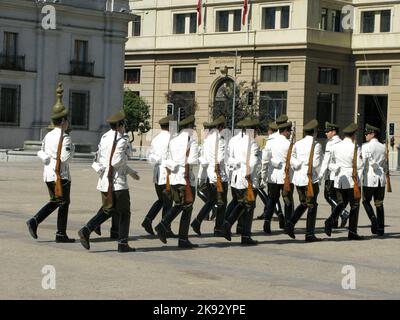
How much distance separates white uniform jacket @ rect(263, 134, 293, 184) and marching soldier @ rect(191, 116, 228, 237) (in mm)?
863

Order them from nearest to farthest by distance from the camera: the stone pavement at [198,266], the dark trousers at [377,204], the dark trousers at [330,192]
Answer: the stone pavement at [198,266] → the dark trousers at [377,204] → the dark trousers at [330,192]

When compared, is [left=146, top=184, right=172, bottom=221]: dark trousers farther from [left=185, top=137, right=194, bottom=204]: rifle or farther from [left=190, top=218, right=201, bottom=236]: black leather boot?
[left=190, top=218, right=201, bottom=236]: black leather boot

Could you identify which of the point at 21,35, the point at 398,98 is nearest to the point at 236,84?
the point at 398,98

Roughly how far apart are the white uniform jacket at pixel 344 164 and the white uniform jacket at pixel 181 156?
2954mm

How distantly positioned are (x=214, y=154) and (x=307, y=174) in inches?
62.4

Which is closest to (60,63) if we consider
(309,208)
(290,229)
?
(290,229)

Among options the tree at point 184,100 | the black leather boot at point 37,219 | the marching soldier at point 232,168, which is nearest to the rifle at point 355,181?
the marching soldier at point 232,168

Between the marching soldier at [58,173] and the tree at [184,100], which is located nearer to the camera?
the marching soldier at [58,173]

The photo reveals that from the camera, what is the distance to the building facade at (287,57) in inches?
2793

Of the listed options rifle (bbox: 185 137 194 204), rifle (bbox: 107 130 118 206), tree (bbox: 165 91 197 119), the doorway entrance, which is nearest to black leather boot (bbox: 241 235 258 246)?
rifle (bbox: 185 137 194 204)

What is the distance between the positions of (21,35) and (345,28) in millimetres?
25591

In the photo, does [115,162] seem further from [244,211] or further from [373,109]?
[373,109]

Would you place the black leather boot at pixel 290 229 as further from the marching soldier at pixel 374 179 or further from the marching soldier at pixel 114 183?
the marching soldier at pixel 114 183
